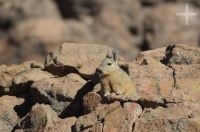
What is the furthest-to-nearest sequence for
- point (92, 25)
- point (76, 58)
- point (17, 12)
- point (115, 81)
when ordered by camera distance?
point (92, 25), point (17, 12), point (76, 58), point (115, 81)

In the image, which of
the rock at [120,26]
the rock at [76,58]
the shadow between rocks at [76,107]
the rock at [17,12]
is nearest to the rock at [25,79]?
the rock at [76,58]

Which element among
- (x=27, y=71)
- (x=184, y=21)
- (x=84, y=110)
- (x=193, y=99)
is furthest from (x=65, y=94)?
(x=184, y=21)

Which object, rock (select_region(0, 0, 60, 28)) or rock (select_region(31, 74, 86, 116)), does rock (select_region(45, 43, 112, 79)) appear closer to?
rock (select_region(31, 74, 86, 116))

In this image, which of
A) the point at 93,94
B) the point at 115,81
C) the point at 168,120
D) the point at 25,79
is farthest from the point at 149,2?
the point at 168,120

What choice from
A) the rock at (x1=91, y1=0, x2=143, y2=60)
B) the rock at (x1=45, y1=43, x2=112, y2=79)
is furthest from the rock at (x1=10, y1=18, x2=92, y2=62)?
the rock at (x1=45, y1=43, x2=112, y2=79)

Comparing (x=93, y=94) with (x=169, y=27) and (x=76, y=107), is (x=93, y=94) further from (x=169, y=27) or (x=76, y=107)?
(x=169, y=27)

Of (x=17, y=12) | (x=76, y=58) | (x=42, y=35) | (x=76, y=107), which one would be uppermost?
(x=17, y=12)

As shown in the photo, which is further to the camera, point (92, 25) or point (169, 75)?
point (92, 25)
